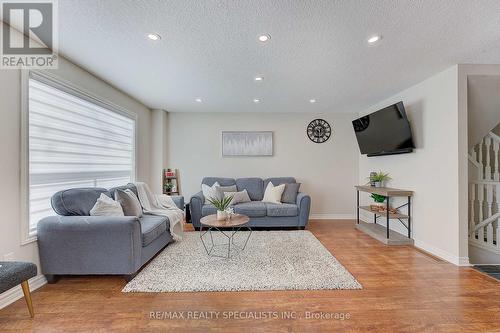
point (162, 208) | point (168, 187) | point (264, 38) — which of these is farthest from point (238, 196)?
point (264, 38)

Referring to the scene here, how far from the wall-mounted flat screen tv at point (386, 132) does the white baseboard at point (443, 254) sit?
1.37m

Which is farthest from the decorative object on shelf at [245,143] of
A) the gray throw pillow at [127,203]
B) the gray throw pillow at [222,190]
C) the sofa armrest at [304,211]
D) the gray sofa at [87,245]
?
the gray sofa at [87,245]

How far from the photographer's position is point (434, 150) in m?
3.04

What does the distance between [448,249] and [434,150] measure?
4.21ft

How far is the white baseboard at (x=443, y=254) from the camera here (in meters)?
2.68

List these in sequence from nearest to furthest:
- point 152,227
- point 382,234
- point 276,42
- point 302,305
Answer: point 302,305
point 276,42
point 152,227
point 382,234

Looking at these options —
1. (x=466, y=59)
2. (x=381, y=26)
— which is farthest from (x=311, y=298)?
(x=466, y=59)

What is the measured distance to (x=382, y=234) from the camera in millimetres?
3615

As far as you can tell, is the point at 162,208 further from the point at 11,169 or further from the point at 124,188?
the point at 11,169

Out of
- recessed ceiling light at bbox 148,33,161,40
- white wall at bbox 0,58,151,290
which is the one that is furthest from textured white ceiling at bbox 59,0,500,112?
white wall at bbox 0,58,151,290

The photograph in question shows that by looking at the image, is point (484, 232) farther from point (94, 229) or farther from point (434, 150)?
point (94, 229)

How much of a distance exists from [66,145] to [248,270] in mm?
2592

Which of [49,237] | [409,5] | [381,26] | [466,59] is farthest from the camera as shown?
[466,59]

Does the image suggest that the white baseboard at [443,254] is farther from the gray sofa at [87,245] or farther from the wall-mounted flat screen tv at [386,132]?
the gray sofa at [87,245]
